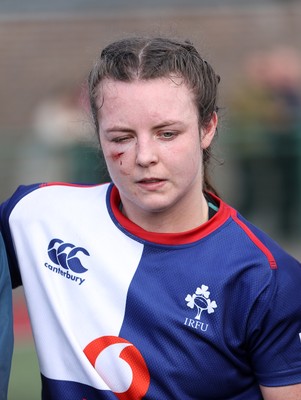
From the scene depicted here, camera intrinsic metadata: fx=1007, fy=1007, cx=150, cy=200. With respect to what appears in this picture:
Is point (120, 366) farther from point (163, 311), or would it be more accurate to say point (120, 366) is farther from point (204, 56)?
point (204, 56)

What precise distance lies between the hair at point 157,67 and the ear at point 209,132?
2 centimetres

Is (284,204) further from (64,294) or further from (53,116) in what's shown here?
(64,294)

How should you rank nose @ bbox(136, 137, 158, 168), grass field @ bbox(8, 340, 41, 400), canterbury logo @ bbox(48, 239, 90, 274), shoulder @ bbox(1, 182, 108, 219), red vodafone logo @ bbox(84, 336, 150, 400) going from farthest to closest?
grass field @ bbox(8, 340, 41, 400), shoulder @ bbox(1, 182, 108, 219), canterbury logo @ bbox(48, 239, 90, 274), red vodafone logo @ bbox(84, 336, 150, 400), nose @ bbox(136, 137, 158, 168)

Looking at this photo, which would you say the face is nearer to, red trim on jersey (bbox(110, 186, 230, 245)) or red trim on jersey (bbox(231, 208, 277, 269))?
red trim on jersey (bbox(110, 186, 230, 245))

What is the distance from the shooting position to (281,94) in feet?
30.6

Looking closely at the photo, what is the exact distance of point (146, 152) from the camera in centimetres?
289

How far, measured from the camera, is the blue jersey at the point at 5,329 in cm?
294

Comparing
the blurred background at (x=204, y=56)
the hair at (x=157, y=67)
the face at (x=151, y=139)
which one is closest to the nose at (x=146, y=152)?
the face at (x=151, y=139)

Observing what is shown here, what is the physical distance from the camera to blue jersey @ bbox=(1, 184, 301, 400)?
→ 117 inches

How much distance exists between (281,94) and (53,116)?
86.0 inches

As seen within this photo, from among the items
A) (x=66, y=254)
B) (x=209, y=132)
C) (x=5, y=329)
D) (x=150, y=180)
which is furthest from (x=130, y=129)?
(x=5, y=329)

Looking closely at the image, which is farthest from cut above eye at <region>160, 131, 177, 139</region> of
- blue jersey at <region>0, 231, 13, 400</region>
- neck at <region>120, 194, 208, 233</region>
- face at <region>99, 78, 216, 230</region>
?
blue jersey at <region>0, 231, 13, 400</region>

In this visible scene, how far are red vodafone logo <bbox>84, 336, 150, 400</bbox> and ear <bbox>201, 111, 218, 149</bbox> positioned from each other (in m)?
0.65

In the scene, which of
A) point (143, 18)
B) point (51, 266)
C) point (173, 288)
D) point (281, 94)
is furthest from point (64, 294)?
point (143, 18)
